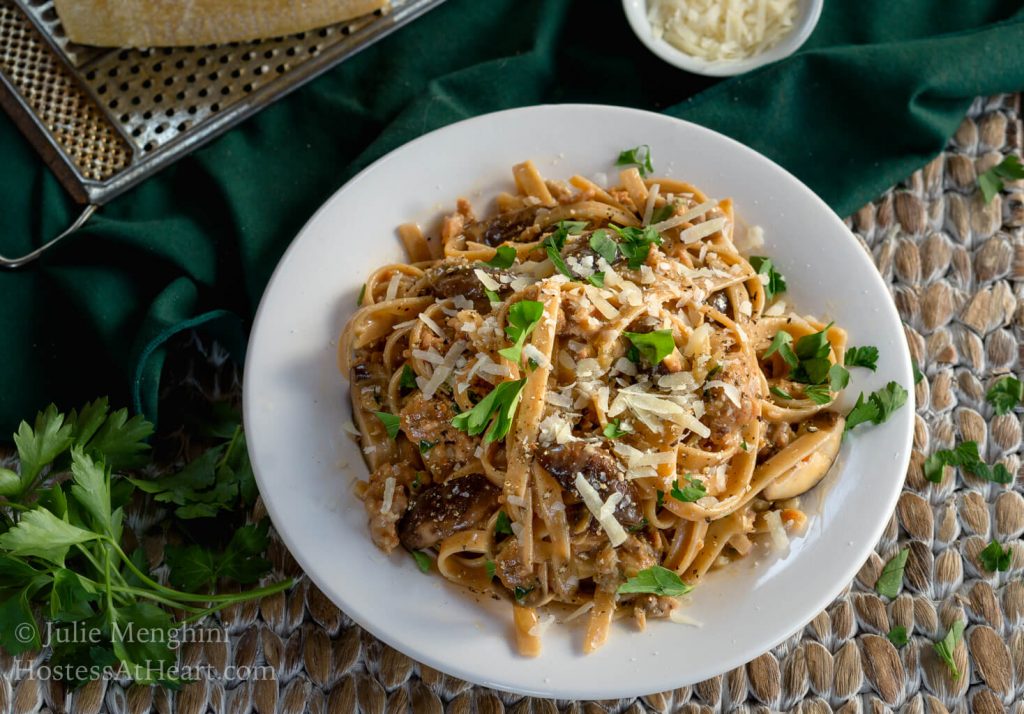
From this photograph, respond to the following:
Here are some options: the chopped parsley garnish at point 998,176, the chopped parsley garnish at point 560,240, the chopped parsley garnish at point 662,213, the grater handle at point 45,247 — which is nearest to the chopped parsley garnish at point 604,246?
the chopped parsley garnish at point 560,240

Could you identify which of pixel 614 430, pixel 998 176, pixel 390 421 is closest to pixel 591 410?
pixel 614 430

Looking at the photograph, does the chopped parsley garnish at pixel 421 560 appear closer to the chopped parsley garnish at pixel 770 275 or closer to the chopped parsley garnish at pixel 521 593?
the chopped parsley garnish at pixel 521 593

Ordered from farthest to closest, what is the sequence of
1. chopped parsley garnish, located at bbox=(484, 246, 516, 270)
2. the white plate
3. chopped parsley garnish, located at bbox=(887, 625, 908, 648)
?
chopped parsley garnish, located at bbox=(887, 625, 908, 648) → chopped parsley garnish, located at bbox=(484, 246, 516, 270) → the white plate

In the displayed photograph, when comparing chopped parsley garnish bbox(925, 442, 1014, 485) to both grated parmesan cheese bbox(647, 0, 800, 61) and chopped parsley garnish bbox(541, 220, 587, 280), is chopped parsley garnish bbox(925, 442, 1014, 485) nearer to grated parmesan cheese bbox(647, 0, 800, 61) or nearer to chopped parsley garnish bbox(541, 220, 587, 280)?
chopped parsley garnish bbox(541, 220, 587, 280)

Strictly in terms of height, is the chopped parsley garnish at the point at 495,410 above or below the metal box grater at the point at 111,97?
below

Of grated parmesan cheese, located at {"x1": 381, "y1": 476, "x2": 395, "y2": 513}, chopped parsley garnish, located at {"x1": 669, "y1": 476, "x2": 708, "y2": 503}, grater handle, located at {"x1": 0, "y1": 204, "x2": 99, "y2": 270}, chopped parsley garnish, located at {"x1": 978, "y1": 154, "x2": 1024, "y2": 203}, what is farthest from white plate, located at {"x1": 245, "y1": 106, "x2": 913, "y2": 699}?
chopped parsley garnish, located at {"x1": 978, "y1": 154, "x2": 1024, "y2": 203}

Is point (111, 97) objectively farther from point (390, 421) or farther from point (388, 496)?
point (388, 496)

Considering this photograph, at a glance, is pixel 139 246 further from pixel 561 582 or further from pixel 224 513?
pixel 561 582
